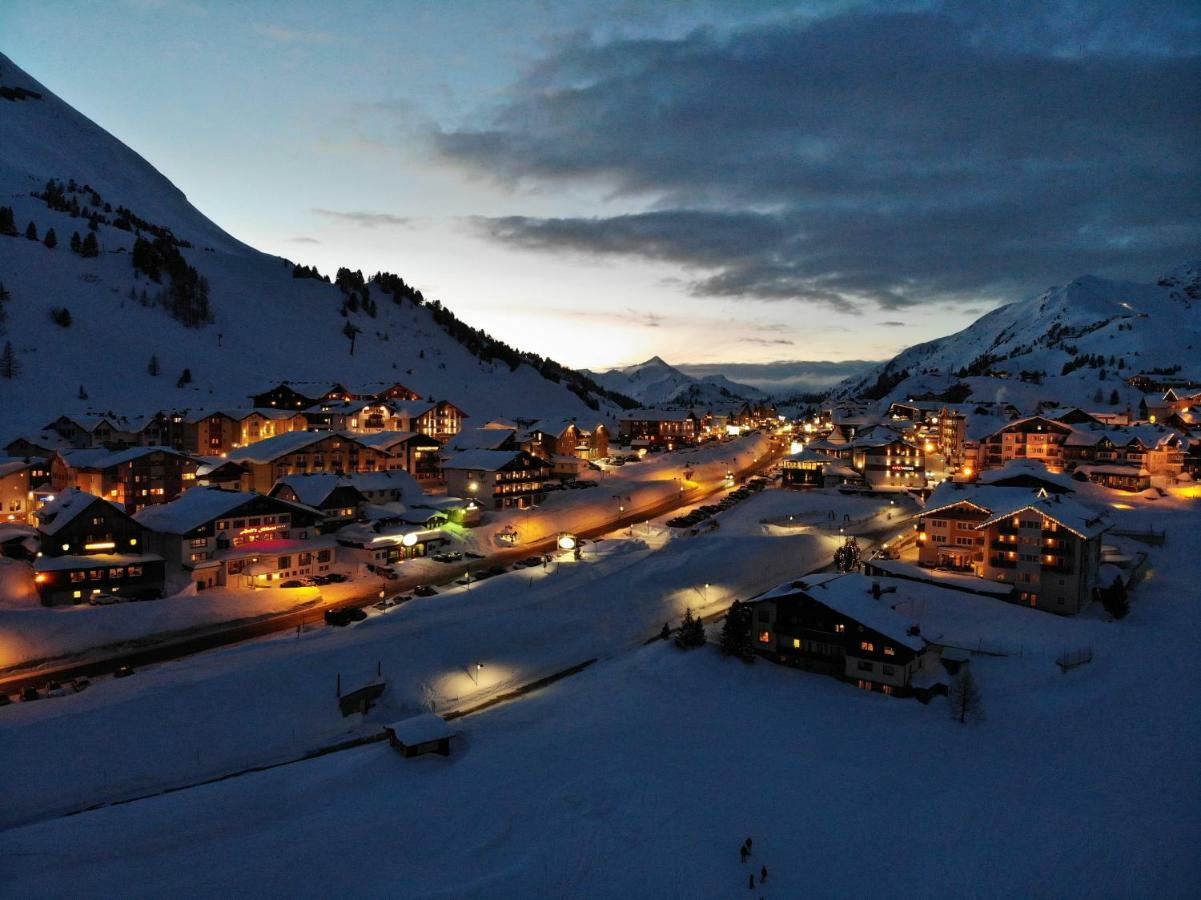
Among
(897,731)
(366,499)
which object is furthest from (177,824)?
(366,499)

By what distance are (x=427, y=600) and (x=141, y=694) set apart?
15180 mm

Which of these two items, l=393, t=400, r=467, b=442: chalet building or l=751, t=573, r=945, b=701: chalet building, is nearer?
l=751, t=573, r=945, b=701: chalet building

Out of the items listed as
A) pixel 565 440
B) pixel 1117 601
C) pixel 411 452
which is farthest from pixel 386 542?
pixel 1117 601

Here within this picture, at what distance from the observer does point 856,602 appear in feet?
124

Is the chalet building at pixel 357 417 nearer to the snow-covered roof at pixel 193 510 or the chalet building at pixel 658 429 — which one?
the chalet building at pixel 658 429

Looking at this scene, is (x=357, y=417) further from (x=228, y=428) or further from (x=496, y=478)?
(x=496, y=478)

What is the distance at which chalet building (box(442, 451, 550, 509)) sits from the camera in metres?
64.5

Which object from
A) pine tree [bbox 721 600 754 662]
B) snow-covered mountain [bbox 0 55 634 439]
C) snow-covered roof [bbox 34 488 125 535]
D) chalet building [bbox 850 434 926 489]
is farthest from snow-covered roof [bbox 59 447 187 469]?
chalet building [bbox 850 434 926 489]

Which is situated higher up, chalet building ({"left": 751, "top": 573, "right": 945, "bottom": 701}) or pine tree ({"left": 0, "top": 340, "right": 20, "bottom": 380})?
pine tree ({"left": 0, "top": 340, "right": 20, "bottom": 380})

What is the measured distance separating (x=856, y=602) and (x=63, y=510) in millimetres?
44686

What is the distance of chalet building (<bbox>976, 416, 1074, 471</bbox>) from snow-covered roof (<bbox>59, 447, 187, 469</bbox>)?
87208 millimetres

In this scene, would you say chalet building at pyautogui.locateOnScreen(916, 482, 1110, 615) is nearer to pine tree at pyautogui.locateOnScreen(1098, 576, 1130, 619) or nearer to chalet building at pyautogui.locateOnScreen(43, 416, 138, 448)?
pine tree at pyautogui.locateOnScreen(1098, 576, 1130, 619)

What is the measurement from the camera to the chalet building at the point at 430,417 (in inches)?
3831

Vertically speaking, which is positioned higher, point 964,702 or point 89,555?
point 89,555
